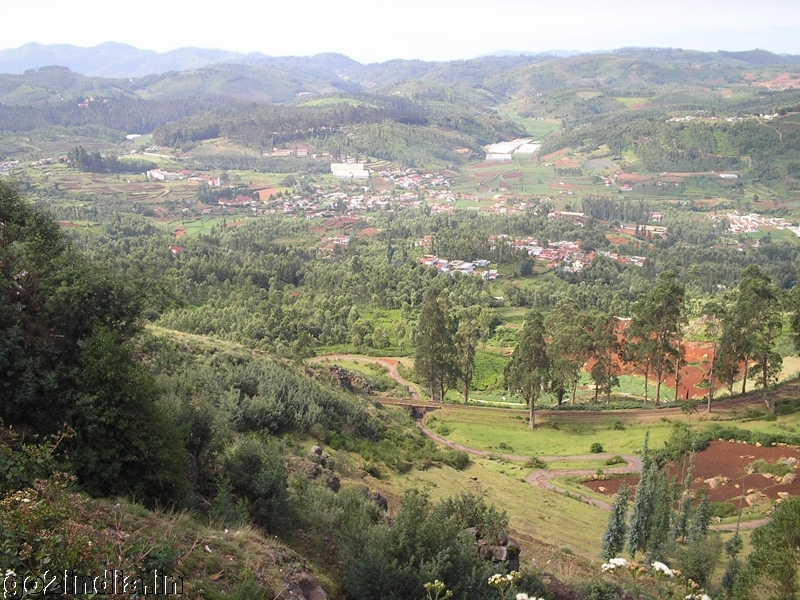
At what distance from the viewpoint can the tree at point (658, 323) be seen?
2905cm

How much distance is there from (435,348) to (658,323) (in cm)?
1158

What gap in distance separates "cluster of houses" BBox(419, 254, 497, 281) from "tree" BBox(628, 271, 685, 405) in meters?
40.6

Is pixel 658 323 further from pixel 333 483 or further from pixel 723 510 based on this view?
pixel 333 483

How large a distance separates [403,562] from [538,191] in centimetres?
13354

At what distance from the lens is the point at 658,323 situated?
2959 centimetres

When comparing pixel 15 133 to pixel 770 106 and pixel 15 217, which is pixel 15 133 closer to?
pixel 15 217

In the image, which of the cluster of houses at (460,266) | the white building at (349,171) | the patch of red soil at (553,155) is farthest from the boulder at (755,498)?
the patch of red soil at (553,155)

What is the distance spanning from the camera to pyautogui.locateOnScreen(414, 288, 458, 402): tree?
107 feet

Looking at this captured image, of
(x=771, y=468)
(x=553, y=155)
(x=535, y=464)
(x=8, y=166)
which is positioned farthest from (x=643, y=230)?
(x=8, y=166)

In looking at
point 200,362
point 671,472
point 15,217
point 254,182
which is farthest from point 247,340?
point 254,182

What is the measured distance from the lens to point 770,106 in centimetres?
17100

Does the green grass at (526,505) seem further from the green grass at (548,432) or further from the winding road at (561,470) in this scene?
the green grass at (548,432)

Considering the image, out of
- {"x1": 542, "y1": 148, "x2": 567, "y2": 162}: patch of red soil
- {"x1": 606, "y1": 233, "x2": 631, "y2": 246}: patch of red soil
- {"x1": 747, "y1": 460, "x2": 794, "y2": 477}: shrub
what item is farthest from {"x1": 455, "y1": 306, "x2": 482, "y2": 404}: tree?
{"x1": 542, "y1": 148, "x2": 567, "y2": 162}: patch of red soil

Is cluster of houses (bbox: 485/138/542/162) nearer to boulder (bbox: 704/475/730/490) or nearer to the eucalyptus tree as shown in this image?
the eucalyptus tree
